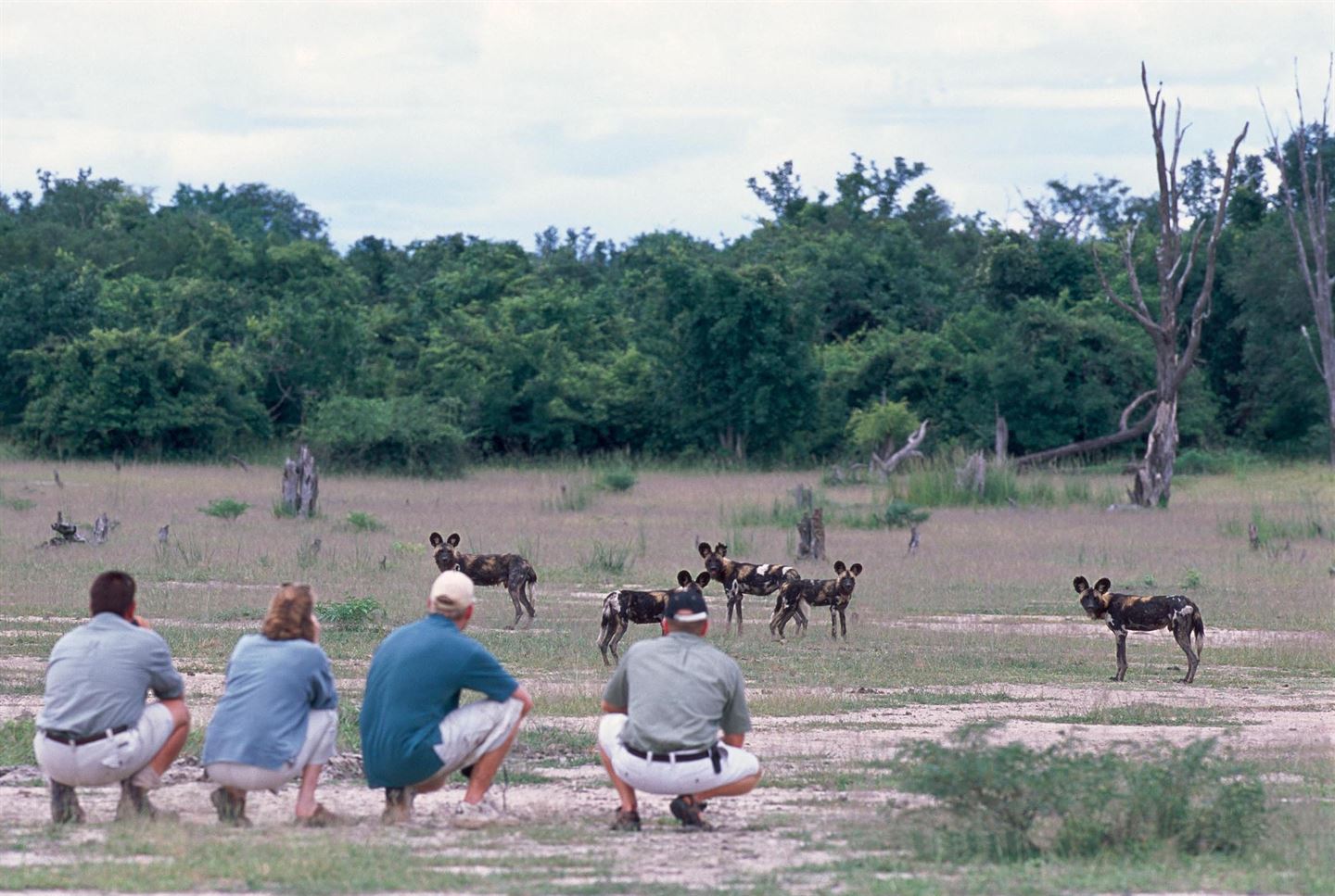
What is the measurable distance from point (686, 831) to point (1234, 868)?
2544mm

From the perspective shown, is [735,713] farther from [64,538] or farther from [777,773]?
[64,538]

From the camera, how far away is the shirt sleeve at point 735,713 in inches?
349

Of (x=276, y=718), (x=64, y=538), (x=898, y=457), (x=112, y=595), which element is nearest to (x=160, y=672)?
(x=112, y=595)

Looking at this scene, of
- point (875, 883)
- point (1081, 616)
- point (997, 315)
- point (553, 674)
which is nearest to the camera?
point (875, 883)

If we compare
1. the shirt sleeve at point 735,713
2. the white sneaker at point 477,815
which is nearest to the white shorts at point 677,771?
the shirt sleeve at point 735,713

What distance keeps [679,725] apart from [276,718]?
1916mm

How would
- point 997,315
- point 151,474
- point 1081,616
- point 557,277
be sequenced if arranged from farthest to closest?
1. point 557,277
2. point 997,315
3. point 151,474
4. point 1081,616

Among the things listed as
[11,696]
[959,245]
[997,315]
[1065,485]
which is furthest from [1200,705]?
[959,245]

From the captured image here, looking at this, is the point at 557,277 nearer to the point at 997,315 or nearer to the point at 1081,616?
the point at 997,315

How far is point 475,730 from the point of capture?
345 inches

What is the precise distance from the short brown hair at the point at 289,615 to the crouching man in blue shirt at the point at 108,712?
21.1 inches

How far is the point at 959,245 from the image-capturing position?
68375mm

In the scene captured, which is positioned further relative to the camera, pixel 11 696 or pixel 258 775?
pixel 11 696

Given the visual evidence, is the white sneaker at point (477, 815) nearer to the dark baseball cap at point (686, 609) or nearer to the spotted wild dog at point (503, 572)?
the dark baseball cap at point (686, 609)
